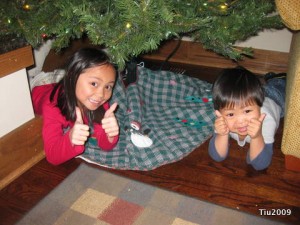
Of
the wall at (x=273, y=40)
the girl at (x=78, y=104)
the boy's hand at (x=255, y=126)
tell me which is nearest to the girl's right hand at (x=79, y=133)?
the girl at (x=78, y=104)

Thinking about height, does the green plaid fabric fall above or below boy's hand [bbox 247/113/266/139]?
below

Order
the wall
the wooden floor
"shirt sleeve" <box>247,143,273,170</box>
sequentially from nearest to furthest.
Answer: the wooden floor, "shirt sleeve" <box>247,143,273,170</box>, the wall

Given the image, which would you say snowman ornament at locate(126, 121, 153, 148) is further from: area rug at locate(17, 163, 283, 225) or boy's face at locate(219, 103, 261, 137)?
boy's face at locate(219, 103, 261, 137)

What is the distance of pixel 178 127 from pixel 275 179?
458 mm

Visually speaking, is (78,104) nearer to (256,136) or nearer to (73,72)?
(73,72)

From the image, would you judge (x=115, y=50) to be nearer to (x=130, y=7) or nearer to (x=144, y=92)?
(x=130, y=7)

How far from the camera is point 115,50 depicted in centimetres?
89

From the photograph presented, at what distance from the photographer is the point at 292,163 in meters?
1.06

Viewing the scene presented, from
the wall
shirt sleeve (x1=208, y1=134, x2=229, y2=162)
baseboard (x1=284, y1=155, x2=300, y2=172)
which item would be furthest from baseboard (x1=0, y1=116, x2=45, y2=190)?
the wall

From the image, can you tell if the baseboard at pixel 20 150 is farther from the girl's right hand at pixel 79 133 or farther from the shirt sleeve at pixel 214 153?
the shirt sleeve at pixel 214 153

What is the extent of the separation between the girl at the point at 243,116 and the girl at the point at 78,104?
0.38 meters

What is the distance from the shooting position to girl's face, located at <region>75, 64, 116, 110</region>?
3.22ft

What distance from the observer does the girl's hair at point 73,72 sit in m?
1.00

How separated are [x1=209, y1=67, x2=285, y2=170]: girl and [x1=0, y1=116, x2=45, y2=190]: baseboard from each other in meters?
0.68
